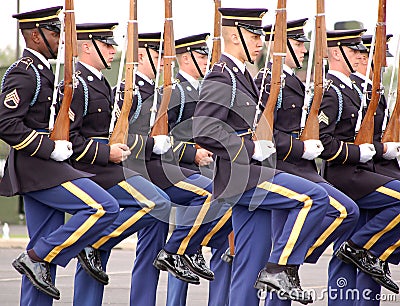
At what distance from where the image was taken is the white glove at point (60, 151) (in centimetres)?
731

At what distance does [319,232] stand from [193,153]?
1.56 meters

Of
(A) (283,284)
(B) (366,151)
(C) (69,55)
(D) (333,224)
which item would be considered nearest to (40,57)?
(C) (69,55)

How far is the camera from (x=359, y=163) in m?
8.48

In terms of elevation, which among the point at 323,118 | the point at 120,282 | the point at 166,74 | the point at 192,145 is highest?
the point at 166,74

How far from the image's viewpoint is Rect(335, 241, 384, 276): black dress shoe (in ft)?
27.3

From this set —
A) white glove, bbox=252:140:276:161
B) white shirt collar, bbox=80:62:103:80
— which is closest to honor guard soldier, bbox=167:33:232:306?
white shirt collar, bbox=80:62:103:80

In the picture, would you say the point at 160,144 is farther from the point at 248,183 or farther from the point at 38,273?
the point at 38,273

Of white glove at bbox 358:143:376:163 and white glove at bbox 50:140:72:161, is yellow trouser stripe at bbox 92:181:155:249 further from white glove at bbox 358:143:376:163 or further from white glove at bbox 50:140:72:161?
white glove at bbox 358:143:376:163

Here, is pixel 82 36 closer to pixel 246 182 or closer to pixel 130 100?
pixel 130 100

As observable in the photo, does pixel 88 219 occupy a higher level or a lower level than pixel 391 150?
→ lower

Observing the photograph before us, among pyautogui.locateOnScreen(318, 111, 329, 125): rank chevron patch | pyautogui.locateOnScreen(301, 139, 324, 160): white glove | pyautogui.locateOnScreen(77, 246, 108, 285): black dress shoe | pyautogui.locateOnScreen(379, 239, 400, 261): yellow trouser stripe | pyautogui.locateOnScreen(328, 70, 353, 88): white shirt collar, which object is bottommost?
pyautogui.locateOnScreen(379, 239, 400, 261): yellow trouser stripe

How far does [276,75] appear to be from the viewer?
25.2 feet

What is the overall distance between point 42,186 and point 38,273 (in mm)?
553

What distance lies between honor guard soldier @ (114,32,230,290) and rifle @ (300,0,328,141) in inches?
38.5
